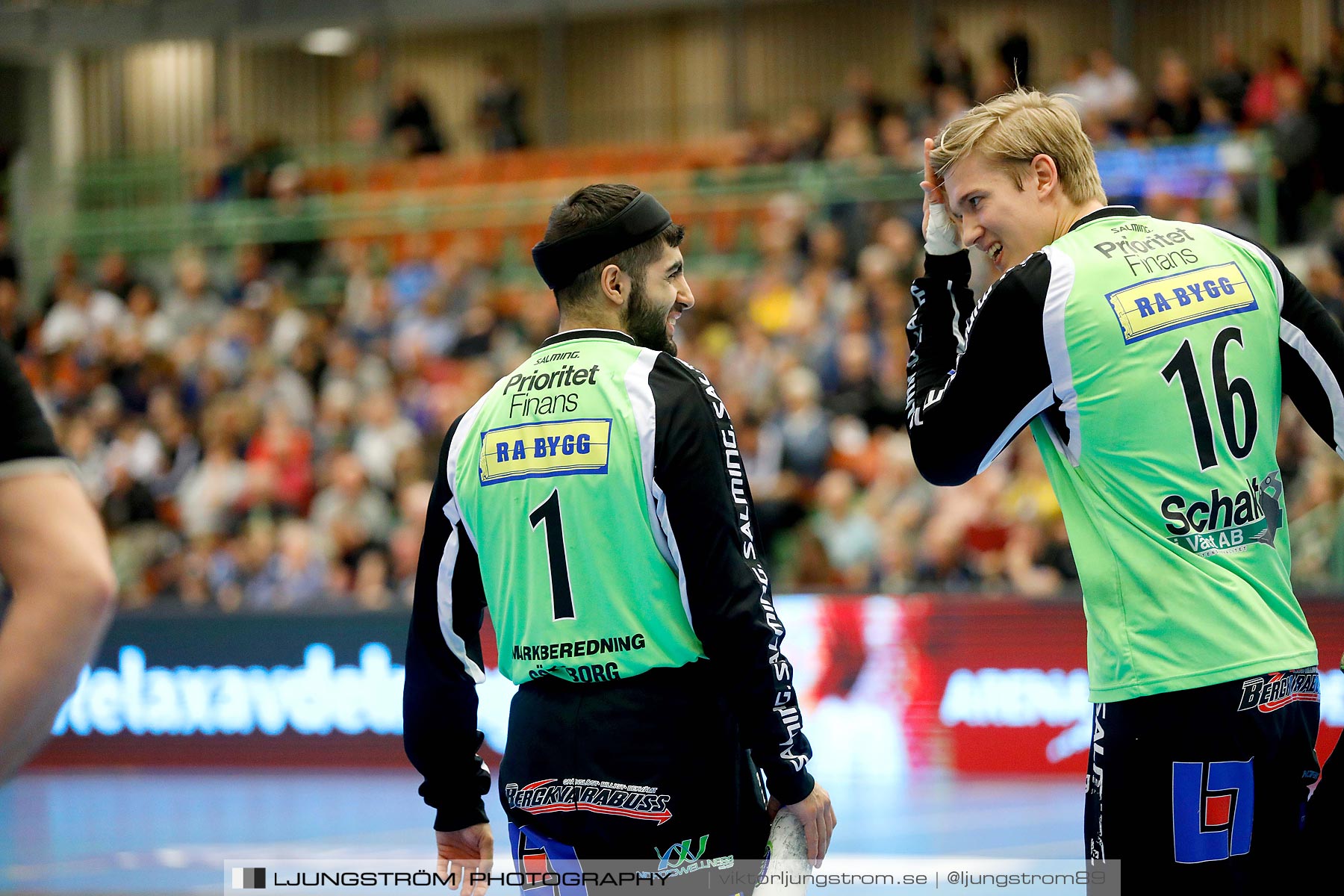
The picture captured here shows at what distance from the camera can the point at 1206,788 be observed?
2.88 meters

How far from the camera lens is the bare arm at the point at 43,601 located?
6.55ft

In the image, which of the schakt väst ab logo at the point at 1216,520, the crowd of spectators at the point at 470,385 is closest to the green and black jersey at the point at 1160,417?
the schakt väst ab logo at the point at 1216,520

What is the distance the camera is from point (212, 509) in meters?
14.9

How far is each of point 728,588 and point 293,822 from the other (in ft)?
22.3

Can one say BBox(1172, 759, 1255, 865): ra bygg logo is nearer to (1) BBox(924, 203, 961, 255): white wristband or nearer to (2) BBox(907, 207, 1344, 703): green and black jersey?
(2) BBox(907, 207, 1344, 703): green and black jersey

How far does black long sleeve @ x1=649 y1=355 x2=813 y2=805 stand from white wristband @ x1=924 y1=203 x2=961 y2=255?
27.8 inches

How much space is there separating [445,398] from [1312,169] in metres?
8.04

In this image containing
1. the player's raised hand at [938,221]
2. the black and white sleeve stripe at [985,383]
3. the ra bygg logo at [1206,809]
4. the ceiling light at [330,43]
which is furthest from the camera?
the ceiling light at [330,43]

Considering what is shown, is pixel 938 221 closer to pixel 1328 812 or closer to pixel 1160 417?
Answer: pixel 1160 417

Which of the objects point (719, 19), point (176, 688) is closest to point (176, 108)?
point (719, 19)

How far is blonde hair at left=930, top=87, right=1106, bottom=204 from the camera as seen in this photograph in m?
3.24

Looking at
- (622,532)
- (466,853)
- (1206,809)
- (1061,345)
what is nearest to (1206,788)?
(1206,809)

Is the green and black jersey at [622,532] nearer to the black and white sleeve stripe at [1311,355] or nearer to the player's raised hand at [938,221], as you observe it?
the player's raised hand at [938,221]

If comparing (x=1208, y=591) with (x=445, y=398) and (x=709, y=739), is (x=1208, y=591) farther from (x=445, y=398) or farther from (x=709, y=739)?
(x=445, y=398)
